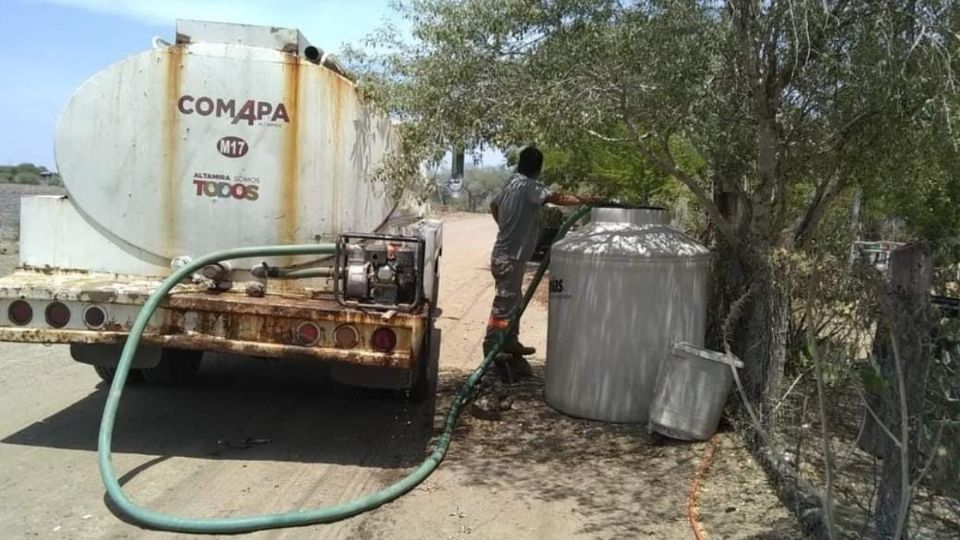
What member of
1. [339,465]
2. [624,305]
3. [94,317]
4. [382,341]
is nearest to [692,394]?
→ [624,305]

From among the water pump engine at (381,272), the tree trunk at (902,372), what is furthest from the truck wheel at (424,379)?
the tree trunk at (902,372)

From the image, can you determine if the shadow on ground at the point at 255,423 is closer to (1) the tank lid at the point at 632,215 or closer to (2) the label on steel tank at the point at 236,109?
(1) the tank lid at the point at 632,215

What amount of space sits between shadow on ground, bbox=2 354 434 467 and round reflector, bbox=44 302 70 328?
3.09 ft

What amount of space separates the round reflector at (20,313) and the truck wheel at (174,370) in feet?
6.38

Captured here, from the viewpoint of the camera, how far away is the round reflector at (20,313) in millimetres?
5195

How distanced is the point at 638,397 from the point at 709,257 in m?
1.18

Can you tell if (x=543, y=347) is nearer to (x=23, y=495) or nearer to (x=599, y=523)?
(x=599, y=523)

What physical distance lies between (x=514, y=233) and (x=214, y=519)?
11.9ft

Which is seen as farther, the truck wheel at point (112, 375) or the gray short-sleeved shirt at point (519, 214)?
the gray short-sleeved shirt at point (519, 214)

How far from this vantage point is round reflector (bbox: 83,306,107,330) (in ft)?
17.2

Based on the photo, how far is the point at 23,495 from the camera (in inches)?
186

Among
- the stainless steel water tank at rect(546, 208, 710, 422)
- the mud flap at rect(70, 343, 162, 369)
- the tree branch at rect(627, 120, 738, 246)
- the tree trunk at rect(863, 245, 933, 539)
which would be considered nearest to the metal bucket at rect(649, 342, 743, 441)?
the stainless steel water tank at rect(546, 208, 710, 422)

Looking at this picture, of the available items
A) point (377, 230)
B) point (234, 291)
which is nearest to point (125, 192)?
point (234, 291)

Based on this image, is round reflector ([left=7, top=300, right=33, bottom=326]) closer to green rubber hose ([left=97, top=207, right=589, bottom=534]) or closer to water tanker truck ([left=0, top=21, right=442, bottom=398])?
water tanker truck ([left=0, top=21, right=442, bottom=398])
